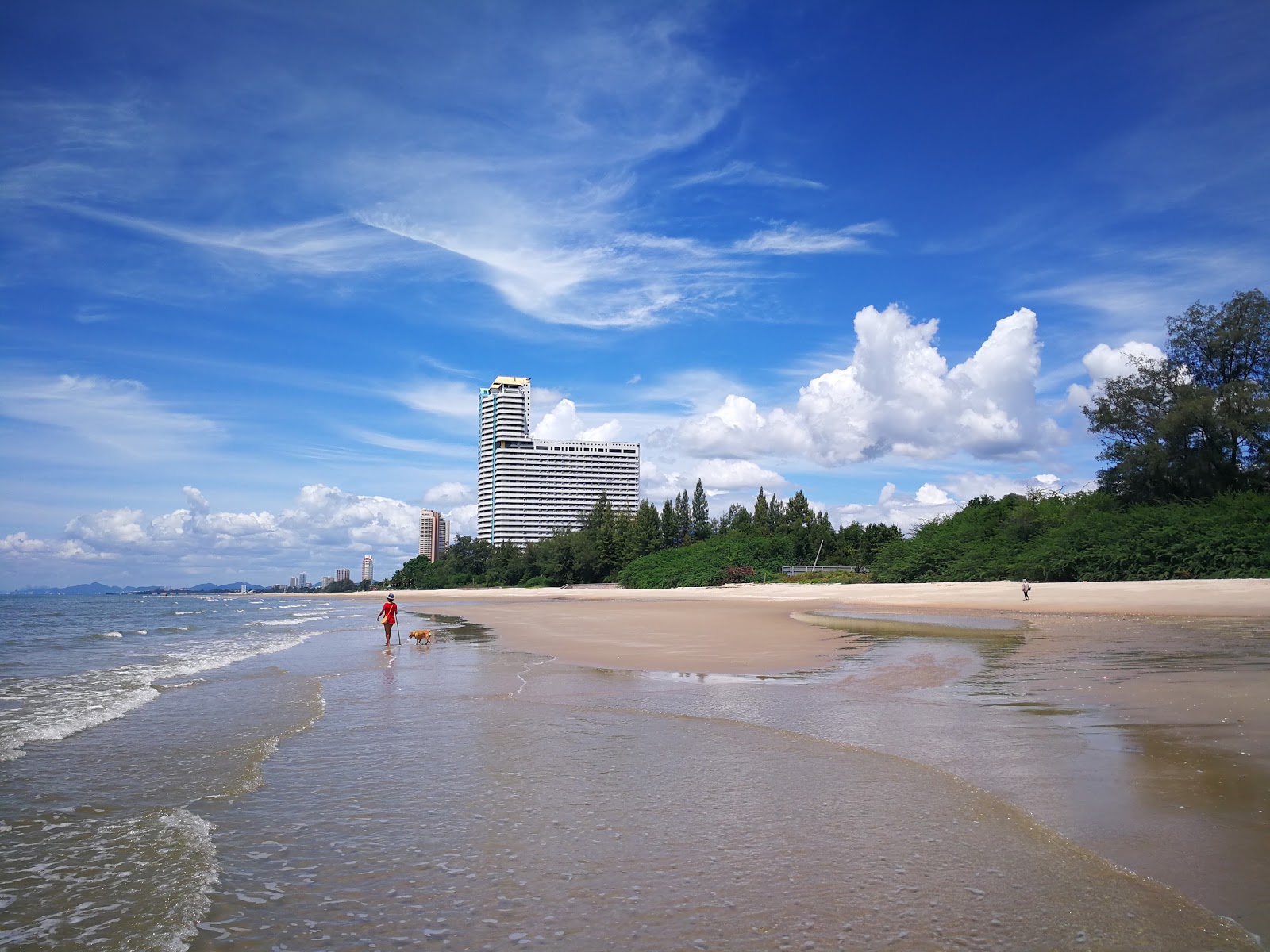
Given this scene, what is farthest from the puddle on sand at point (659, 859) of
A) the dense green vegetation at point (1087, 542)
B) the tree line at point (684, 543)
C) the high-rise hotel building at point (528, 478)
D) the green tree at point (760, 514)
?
the high-rise hotel building at point (528, 478)

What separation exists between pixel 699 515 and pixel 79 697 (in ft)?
345

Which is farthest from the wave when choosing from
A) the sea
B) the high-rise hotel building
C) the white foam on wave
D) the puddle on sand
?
the high-rise hotel building

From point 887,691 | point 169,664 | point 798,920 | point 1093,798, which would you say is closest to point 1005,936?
point 798,920

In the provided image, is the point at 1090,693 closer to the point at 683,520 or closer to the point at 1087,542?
the point at 1087,542

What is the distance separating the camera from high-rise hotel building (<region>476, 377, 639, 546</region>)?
190m

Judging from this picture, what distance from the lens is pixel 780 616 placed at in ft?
116

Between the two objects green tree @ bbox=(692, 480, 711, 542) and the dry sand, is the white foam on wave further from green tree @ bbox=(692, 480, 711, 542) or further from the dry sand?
green tree @ bbox=(692, 480, 711, 542)

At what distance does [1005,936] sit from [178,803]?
6.92 meters

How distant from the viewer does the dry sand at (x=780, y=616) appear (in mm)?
18906

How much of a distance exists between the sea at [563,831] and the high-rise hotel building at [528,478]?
579 feet

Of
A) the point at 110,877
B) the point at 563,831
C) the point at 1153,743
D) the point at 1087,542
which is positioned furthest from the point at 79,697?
the point at 1087,542

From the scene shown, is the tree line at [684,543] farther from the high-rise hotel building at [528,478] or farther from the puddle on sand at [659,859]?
the puddle on sand at [659,859]

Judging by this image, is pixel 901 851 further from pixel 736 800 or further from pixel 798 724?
pixel 798 724

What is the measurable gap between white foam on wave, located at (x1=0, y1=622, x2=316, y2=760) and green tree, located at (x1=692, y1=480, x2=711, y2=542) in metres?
94.9
